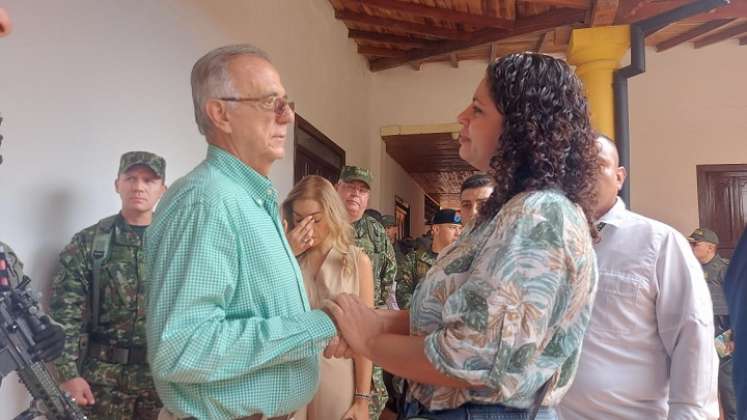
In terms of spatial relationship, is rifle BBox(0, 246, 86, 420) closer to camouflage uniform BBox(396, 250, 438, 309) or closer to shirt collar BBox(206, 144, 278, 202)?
shirt collar BBox(206, 144, 278, 202)

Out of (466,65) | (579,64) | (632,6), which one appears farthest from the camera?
(466,65)

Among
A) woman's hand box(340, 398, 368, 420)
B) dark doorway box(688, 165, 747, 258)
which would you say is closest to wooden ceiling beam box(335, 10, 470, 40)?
dark doorway box(688, 165, 747, 258)

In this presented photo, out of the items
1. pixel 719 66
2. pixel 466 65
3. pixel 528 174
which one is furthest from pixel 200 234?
pixel 719 66

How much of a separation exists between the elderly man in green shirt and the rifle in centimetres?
44

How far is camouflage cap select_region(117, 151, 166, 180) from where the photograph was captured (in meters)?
2.50

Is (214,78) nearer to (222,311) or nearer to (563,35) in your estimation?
(222,311)

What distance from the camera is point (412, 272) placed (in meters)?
4.77

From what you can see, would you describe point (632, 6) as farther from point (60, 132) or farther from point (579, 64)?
point (60, 132)

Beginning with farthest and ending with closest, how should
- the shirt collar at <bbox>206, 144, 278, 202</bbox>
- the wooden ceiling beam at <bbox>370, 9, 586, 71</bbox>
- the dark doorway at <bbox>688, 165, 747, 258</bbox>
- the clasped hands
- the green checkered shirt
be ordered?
the dark doorway at <bbox>688, 165, 747, 258</bbox>, the wooden ceiling beam at <bbox>370, 9, 586, 71</bbox>, the shirt collar at <bbox>206, 144, 278, 202</bbox>, the clasped hands, the green checkered shirt

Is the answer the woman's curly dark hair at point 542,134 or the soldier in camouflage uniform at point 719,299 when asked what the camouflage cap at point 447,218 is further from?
the woman's curly dark hair at point 542,134

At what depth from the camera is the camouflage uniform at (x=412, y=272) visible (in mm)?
4633

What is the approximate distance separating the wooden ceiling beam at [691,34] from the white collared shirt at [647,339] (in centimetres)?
585

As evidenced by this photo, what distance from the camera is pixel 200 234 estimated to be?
3.53 ft

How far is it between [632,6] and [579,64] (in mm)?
710
